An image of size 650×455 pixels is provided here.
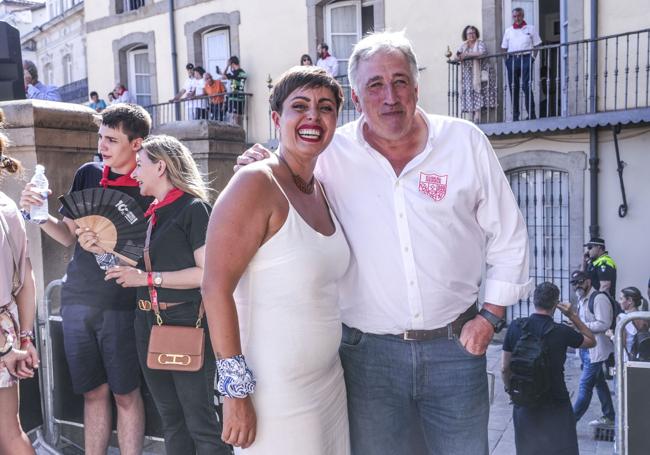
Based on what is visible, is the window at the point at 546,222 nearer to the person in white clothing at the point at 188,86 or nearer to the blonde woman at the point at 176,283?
the person in white clothing at the point at 188,86

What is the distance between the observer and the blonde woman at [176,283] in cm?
326

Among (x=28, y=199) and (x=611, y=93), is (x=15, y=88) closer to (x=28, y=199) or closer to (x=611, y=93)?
(x=28, y=199)

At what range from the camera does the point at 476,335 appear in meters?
2.58

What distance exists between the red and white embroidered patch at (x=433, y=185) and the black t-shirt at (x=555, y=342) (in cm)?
246

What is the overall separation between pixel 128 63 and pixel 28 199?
50.9 ft

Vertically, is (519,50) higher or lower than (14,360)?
higher

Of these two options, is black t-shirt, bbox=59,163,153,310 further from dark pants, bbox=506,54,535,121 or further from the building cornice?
the building cornice

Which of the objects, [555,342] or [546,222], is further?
[546,222]

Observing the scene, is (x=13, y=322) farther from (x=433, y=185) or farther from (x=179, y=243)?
(x=433, y=185)

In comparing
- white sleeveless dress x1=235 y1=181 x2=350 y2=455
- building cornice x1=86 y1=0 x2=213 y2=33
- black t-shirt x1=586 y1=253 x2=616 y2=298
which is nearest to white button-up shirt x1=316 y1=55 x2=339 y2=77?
building cornice x1=86 y1=0 x2=213 y2=33

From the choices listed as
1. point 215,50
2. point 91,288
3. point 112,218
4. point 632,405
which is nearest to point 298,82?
point 112,218

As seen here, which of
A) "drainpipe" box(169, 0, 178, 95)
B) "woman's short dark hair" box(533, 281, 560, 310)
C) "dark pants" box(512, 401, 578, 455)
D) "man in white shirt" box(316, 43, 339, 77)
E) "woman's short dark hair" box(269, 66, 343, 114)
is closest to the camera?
"woman's short dark hair" box(269, 66, 343, 114)

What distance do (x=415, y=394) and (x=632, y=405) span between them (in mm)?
1181

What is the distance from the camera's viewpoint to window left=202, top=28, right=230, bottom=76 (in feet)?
51.8
